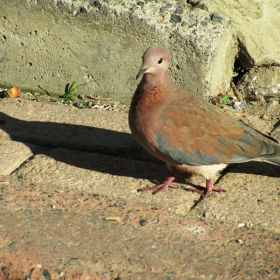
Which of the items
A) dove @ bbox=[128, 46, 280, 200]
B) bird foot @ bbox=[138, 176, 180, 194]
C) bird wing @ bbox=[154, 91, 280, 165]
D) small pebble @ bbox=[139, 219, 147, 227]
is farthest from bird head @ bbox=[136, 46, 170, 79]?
small pebble @ bbox=[139, 219, 147, 227]

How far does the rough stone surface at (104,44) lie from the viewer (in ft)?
15.4

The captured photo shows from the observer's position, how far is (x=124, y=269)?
9.48ft

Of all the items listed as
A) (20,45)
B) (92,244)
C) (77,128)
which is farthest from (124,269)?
(20,45)

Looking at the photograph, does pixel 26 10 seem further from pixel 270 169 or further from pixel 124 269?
pixel 124 269

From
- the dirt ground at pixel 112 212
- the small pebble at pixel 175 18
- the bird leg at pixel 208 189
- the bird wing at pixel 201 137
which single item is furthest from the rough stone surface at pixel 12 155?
the small pebble at pixel 175 18

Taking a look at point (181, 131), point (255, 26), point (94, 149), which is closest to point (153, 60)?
point (181, 131)

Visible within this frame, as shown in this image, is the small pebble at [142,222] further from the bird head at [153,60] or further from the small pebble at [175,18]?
the small pebble at [175,18]

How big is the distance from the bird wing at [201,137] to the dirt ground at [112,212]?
0.82 feet

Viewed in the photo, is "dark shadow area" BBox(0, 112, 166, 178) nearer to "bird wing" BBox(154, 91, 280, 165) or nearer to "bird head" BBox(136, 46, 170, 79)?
"bird wing" BBox(154, 91, 280, 165)

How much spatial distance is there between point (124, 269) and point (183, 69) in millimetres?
2308

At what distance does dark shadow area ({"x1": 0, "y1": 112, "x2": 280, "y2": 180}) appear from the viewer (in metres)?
4.05

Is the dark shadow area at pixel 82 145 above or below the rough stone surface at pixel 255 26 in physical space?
below

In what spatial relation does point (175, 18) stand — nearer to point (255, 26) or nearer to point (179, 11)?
point (179, 11)

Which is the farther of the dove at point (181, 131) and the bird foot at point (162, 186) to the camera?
the bird foot at point (162, 186)
